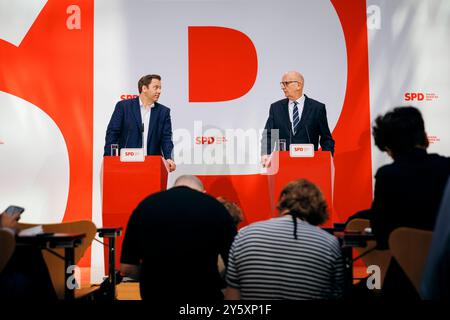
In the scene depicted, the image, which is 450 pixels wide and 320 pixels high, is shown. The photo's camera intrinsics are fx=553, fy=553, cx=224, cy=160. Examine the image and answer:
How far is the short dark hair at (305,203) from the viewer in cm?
259

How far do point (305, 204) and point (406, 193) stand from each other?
0.47 m

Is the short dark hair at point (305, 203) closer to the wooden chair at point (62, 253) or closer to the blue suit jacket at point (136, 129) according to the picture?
the wooden chair at point (62, 253)

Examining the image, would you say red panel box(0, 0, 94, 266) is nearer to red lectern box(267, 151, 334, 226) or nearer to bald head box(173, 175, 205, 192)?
red lectern box(267, 151, 334, 226)

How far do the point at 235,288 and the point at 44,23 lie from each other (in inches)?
195

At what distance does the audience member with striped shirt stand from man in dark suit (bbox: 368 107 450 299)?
10.7 inches

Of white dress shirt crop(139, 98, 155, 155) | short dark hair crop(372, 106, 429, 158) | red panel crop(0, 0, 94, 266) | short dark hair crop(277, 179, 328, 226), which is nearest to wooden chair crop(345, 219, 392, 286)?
short dark hair crop(372, 106, 429, 158)

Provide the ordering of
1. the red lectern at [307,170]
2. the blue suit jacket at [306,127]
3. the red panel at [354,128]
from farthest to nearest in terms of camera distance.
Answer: the red panel at [354,128] < the blue suit jacket at [306,127] < the red lectern at [307,170]

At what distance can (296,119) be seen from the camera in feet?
18.8

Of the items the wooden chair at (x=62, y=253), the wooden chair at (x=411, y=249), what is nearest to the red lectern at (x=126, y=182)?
the wooden chair at (x=62, y=253)

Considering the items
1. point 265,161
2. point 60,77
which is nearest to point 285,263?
point 265,161

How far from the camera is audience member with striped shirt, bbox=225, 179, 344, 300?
96.4 inches

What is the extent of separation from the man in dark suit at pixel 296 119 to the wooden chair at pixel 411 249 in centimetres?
314

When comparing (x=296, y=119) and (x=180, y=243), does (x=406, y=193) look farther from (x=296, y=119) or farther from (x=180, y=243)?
(x=296, y=119)
